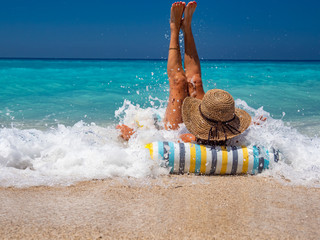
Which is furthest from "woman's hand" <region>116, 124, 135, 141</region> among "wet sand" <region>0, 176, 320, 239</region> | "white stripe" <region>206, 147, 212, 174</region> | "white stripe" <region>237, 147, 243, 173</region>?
"white stripe" <region>237, 147, 243, 173</region>

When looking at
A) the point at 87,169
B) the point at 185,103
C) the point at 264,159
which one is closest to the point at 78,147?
the point at 87,169

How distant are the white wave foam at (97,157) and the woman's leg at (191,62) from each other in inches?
26.3

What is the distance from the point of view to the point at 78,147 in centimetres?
404

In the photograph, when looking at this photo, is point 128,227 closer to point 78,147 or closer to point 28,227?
point 28,227

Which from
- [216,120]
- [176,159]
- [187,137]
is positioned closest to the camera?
[176,159]

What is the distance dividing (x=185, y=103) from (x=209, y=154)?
0.72 m

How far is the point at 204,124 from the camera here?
12.6ft

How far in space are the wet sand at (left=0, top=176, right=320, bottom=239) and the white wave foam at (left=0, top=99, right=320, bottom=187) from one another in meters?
0.18

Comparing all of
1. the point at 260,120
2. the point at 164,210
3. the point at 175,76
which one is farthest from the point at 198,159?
the point at 175,76

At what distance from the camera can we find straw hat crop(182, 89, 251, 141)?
375cm

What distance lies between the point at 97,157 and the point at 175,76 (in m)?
1.53

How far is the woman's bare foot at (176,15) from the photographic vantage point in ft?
14.9

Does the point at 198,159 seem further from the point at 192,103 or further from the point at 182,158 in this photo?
the point at 192,103

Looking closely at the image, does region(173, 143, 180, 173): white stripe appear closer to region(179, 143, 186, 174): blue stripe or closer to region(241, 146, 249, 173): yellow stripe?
region(179, 143, 186, 174): blue stripe
